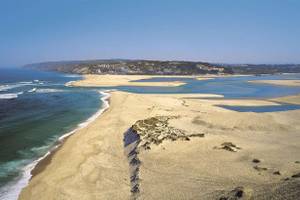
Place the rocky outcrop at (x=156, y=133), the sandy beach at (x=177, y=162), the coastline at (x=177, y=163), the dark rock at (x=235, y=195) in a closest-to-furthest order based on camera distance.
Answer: the dark rock at (x=235, y=195) → the sandy beach at (x=177, y=162) → the coastline at (x=177, y=163) → the rocky outcrop at (x=156, y=133)

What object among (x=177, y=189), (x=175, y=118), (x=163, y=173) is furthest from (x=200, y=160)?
(x=175, y=118)

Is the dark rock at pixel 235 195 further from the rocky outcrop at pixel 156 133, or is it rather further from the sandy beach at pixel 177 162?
the rocky outcrop at pixel 156 133

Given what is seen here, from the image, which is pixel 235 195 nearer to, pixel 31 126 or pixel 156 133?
pixel 156 133

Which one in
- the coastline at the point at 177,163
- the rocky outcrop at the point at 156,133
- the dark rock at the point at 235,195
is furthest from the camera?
the rocky outcrop at the point at 156,133

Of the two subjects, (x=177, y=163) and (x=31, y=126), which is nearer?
(x=177, y=163)

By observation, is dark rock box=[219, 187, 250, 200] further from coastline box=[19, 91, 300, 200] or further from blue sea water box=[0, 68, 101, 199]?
blue sea water box=[0, 68, 101, 199]

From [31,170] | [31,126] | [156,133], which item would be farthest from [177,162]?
[31,126]

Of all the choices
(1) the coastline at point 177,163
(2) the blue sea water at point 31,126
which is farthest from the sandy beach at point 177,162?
(2) the blue sea water at point 31,126

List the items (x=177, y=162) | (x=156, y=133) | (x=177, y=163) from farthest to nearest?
(x=156, y=133) → (x=177, y=162) → (x=177, y=163)
